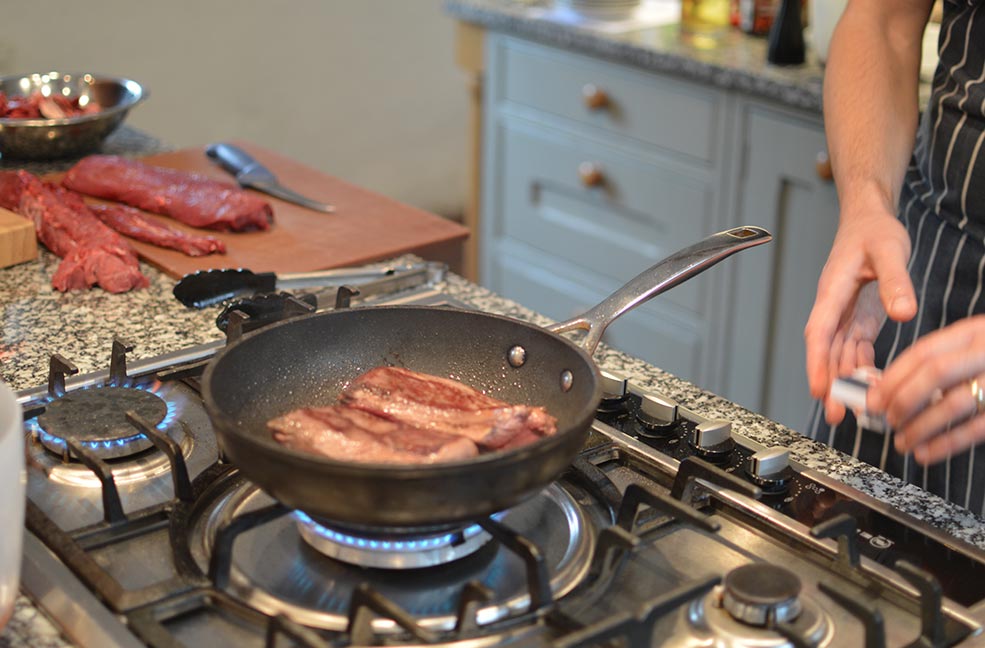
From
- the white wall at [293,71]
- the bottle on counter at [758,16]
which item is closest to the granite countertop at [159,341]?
the bottle on counter at [758,16]

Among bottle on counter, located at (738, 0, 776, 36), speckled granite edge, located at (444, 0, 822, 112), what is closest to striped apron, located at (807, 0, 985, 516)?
speckled granite edge, located at (444, 0, 822, 112)

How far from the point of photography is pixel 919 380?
2.52 feet

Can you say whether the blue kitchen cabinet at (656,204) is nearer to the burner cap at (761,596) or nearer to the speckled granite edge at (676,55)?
the speckled granite edge at (676,55)

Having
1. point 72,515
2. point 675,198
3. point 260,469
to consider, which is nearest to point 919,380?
point 260,469

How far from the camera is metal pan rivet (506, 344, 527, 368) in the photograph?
879mm

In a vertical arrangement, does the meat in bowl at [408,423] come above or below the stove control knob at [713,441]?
above

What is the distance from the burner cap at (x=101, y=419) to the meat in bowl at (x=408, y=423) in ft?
0.44

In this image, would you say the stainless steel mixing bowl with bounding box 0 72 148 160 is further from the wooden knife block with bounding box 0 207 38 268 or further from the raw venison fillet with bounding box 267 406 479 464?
the raw venison fillet with bounding box 267 406 479 464

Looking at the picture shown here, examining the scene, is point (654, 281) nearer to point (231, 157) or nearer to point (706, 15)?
point (231, 157)

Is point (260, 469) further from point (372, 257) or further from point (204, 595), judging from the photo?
point (372, 257)

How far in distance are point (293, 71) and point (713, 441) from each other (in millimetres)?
3007

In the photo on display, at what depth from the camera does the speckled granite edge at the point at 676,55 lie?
6.60 feet

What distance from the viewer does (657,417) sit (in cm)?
94

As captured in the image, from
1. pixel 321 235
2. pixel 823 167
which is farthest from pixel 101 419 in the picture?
pixel 823 167
